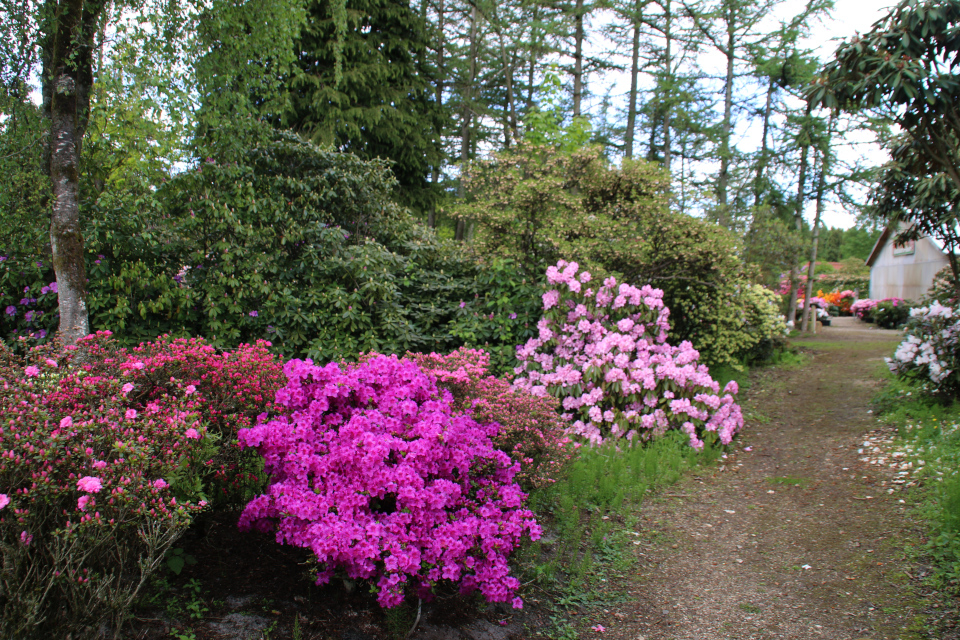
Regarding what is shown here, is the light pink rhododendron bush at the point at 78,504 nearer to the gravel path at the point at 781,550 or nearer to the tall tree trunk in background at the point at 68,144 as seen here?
the tall tree trunk in background at the point at 68,144

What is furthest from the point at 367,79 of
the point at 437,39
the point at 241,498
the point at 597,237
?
the point at 241,498

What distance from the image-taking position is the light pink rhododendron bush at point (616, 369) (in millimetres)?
5145

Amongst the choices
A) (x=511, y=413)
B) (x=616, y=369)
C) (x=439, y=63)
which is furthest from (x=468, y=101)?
(x=511, y=413)

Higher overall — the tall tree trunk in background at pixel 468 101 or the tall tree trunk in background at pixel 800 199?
the tall tree trunk in background at pixel 468 101

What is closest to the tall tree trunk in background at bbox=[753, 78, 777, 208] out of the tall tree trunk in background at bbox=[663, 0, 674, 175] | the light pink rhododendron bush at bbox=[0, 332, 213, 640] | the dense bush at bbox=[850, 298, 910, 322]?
the tall tree trunk in background at bbox=[663, 0, 674, 175]

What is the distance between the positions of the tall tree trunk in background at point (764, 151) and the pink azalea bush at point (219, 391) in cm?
1313

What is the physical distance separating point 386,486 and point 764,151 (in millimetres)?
13857

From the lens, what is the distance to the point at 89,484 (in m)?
1.64

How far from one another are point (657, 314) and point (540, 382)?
1.38 metres

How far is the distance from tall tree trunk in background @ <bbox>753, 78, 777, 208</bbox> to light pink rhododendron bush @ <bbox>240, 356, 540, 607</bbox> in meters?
12.7

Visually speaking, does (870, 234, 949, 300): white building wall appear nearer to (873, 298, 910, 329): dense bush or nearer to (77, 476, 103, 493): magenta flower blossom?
(873, 298, 910, 329): dense bush

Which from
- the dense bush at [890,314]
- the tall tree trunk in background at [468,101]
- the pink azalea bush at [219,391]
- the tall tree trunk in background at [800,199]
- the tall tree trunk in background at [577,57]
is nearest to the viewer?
the pink azalea bush at [219,391]

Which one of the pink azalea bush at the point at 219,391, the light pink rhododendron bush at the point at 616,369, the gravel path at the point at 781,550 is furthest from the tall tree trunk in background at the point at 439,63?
the pink azalea bush at the point at 219,391

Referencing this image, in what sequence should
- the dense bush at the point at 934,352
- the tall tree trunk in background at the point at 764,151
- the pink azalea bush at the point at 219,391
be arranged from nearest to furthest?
the pink azalea bush at the point at 219,391, the dense bush at the point at 934,352, the tall tree trunk in background at the point at 764,151
